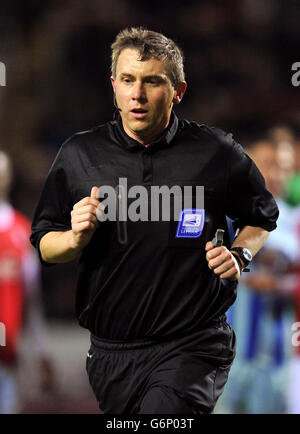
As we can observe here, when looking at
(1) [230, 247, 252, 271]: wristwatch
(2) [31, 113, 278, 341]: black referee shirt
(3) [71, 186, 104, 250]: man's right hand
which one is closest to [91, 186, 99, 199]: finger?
(3) [71, 186, 104, 250]: man's right hand

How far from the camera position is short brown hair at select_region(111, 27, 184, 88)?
10.2ft

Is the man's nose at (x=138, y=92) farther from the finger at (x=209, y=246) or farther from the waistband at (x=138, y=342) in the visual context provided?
the waistband at (x=138, y=342)

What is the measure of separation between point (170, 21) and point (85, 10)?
116cm

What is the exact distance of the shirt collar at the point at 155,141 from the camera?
10.5 feet

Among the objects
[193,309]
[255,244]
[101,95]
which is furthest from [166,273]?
[101,95]

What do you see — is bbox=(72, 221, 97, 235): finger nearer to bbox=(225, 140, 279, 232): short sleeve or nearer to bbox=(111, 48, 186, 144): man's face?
bbox=(111, 48, 186, 144): man's face

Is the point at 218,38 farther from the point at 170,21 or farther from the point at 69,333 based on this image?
the point at 69,333

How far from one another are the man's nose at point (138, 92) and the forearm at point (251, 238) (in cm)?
64

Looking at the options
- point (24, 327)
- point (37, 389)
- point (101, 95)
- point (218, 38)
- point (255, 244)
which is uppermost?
point (218, 38)

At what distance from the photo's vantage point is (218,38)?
447 inches

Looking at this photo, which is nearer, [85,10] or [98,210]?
[98,210]

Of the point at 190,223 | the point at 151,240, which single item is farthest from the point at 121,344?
the point at 190,223

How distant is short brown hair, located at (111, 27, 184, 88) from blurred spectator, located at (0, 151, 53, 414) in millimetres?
3294

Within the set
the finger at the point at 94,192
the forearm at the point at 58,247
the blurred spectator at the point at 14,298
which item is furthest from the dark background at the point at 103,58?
the finger at the point at 94,192
